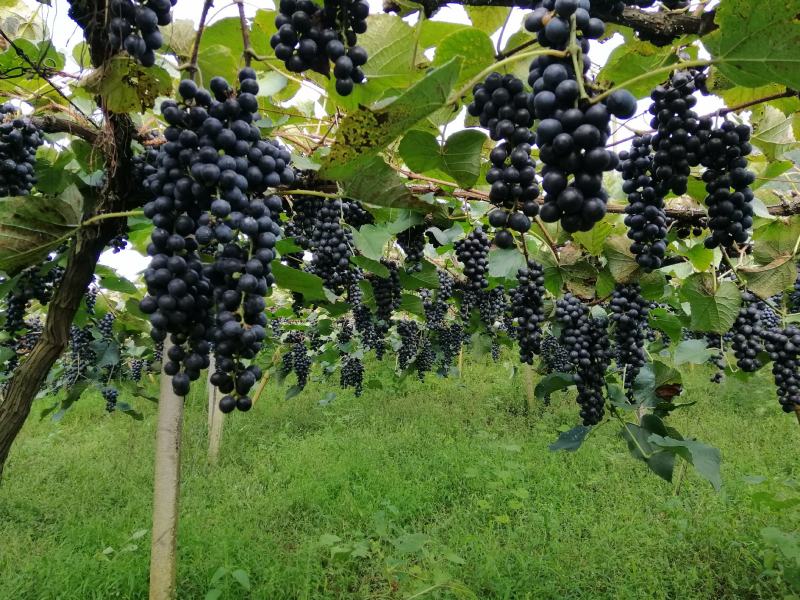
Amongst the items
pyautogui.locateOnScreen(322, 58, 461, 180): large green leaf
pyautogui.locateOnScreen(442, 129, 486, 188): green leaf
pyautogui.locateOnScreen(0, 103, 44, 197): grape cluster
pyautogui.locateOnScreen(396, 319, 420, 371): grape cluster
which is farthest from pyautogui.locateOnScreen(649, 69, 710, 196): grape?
pyautogui.locateOnScreen(396, 319, 420, 371): grape cluster

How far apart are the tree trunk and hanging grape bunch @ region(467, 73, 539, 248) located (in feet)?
4.42

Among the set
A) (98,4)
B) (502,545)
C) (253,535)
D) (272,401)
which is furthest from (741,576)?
(272,401)

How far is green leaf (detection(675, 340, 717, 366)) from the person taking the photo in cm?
310

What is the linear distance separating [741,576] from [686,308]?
235cm

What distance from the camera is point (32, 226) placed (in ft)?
4.47

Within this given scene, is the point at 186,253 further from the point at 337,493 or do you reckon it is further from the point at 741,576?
the point at 337,493

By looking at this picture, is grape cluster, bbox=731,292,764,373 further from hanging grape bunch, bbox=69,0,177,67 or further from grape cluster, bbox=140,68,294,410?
hanging grape bunch, bbox=69,0,177,67

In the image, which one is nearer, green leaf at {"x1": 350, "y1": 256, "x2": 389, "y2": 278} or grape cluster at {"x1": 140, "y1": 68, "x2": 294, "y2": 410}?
grape cluster at {"x1": 140, "y1": 68, "x2": 294, "y2": 410}

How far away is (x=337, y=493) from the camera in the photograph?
6004 millimetres

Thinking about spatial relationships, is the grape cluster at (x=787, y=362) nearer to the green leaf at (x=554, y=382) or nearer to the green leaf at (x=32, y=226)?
the green leaf at (x=554, y=382)

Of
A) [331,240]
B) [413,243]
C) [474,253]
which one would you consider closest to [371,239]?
[331,240]

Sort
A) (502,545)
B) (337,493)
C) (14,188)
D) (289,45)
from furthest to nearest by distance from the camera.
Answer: (337,493) → (502,545) → (14,188) → (289,45)

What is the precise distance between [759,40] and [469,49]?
1.63 feet

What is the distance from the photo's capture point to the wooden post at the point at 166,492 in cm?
315
